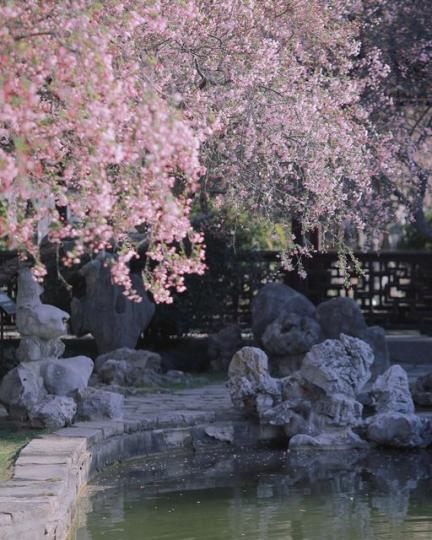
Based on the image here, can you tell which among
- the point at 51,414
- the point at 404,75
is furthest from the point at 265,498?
the point at 404,75

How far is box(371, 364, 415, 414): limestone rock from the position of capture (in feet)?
40.2

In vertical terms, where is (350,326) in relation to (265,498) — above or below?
above

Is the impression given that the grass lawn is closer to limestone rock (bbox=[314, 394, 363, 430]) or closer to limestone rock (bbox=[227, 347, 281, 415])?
limestone rock (bbox=[227, 347, 281, 415])

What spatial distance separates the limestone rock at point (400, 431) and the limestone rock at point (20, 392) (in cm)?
342

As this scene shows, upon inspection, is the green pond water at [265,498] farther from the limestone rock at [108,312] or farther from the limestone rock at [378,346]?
the limestone rock at [108,312]

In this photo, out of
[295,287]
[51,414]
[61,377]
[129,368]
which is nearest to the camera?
[51,414]

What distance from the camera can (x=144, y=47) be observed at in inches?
366

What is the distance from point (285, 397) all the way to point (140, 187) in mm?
6556

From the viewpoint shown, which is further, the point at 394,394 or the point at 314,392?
the point at 394,394

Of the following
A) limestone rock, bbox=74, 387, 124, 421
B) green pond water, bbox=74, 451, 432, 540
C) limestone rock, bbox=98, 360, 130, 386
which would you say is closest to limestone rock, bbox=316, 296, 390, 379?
limestone rock, bbox=98, 360, 130, 386

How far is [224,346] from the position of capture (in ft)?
55.0

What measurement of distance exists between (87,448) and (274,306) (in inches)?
250

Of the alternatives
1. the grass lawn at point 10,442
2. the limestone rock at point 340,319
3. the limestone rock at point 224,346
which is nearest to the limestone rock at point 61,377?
the grass lawn at point 10,442

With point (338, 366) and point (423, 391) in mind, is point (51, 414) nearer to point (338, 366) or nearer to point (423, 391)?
point (338, 366)
